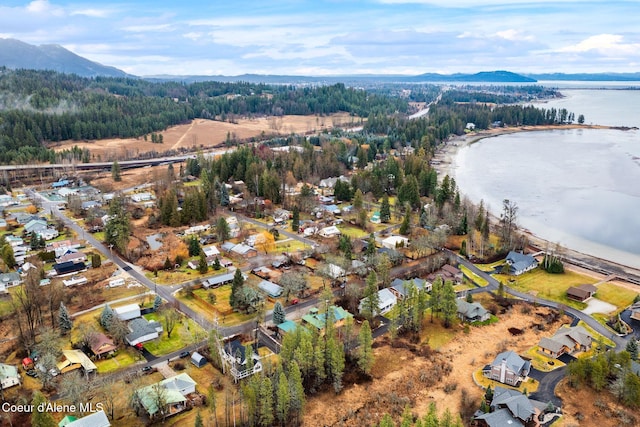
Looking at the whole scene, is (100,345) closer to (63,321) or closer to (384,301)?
(63,321)

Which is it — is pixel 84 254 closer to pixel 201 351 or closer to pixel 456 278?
pixel 201 351

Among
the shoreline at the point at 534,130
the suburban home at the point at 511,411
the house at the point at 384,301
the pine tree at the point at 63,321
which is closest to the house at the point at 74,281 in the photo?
the pine tree at the point at 63,321

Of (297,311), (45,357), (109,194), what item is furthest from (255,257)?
(109,194)

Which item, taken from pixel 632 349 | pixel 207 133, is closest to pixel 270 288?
pixel 632 349

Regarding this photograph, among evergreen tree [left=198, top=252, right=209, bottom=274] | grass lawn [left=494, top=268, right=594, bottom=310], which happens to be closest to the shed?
evergreen tree [left=198, top=252, right=209, bottom=274]

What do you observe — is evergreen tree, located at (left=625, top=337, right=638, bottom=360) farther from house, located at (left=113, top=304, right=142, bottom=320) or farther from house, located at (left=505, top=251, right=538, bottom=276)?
house, located at (left=113, top=304, right=142, bottom=320)

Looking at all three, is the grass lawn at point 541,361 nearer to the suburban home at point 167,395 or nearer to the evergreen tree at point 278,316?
the evergreen tree at point 278,316
